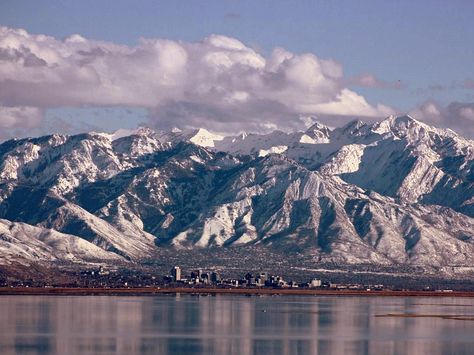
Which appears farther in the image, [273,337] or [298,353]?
[273,337]

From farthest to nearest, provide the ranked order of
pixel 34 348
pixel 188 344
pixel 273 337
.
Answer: pixel 273 337 < pixel 188 344 < pixel 34 348

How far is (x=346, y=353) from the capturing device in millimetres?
170875

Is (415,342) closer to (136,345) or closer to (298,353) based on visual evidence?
(298,353)

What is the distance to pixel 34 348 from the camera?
171m

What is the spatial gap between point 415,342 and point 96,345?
46203mm

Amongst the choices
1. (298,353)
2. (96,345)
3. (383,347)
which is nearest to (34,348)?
(96,345)

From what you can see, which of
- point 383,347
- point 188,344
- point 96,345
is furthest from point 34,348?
point 383,347

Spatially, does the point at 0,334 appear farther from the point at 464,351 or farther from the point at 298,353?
the point at 464,351

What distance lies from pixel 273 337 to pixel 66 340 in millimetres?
32285

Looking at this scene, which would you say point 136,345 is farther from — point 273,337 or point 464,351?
point 464,351

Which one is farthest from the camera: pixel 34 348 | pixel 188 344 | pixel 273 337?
pixel 273 337

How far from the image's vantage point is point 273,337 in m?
197

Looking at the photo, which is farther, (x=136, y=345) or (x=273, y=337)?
(x=273, y=337)

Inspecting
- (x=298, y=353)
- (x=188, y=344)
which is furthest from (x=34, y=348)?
(x=298, y=353)
